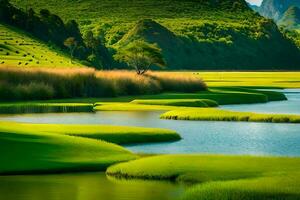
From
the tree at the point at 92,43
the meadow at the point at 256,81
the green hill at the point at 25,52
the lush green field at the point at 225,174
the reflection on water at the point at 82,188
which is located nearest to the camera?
the lush green field at the point at 225,174

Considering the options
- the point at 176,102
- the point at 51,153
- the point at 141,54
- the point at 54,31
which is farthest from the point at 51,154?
the point at 54,31

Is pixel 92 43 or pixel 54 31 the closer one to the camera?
pixel 54 31

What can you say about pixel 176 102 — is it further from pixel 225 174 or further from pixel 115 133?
pixel 225 174

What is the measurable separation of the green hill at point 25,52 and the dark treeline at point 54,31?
4873 millimetres

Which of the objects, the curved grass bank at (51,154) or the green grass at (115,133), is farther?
the green grass at (115,133)

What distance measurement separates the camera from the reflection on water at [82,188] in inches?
1048

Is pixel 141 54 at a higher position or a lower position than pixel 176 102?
lower

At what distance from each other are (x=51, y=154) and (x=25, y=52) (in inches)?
3294

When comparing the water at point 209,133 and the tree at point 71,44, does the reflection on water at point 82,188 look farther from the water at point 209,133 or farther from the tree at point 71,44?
the tree at point 71,44

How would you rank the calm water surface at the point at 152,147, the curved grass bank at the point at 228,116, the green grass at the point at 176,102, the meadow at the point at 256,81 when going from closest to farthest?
the calm water surface at the point at 152,147 < the curved grass bank at the point at 228,116 < the green grass at the point at 176,102 < the meadow at the point at 256,81

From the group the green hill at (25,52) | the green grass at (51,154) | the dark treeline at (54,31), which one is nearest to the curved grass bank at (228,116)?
the green grass at (51,154)

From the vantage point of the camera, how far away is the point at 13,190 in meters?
27.5

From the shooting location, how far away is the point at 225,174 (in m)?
29.7

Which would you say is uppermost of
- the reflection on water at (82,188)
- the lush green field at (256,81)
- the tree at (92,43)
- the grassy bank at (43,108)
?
the reflection on water at (82,188)
